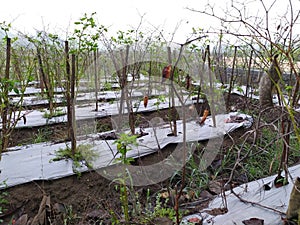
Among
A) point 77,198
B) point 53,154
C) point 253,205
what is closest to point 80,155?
point 53,154

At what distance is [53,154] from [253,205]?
173 cm

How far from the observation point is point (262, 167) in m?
2.58

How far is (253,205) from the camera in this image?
1.67m

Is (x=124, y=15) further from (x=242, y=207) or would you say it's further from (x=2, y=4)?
(x=242, y=207)

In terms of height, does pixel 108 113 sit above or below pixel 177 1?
below

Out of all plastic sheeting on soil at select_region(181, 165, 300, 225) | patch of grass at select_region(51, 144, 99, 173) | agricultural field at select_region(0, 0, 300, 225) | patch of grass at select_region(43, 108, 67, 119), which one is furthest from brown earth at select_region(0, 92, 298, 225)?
patch of grass at select_region(43, 108, 67, 119)

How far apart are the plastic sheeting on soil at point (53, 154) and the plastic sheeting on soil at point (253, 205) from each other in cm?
59

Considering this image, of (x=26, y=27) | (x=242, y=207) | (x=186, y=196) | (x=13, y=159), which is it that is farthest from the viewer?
(x=26, y=27)

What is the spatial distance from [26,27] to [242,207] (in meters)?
3.53

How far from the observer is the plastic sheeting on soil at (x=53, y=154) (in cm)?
224

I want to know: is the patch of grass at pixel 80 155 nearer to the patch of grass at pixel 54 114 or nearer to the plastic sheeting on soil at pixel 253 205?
the plastic sheeting on soil at pixel 253 205

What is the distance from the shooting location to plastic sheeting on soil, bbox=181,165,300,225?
5.11ft

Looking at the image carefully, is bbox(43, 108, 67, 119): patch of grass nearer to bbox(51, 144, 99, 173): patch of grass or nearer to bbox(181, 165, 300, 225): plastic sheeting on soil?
bbox(51, 144, 99, 173): patch of grass

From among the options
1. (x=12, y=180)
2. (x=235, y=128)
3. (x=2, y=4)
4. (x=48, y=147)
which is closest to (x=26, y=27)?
(x=2, y=4)
